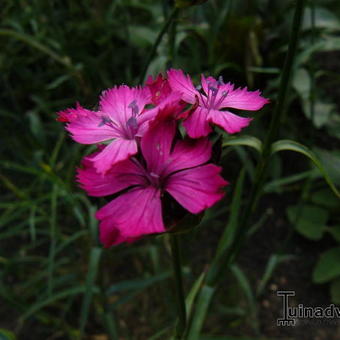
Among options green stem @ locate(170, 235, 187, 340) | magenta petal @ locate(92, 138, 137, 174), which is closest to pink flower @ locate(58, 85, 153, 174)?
magenta petal @ locate(92, 138, 137, 174)

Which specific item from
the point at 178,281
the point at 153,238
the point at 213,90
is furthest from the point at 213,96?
the point at 153,238

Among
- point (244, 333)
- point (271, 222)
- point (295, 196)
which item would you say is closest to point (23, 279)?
point (244, 333)

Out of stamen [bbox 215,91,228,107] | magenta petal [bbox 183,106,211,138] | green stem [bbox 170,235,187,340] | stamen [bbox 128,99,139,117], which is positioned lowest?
green stem [bbox 170,235,187,340]

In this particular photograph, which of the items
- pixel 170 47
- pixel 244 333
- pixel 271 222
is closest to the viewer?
pixel 170 47

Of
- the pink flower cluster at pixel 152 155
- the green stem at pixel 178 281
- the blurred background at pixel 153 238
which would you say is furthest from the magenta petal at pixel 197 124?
the blurred background at pixel 153 238

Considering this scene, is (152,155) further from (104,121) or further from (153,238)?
(153,238)

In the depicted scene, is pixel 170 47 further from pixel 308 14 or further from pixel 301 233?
pixel 308 14

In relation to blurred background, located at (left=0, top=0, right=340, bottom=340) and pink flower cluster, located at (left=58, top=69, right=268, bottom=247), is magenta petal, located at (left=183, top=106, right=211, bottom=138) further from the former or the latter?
blurred background, located at (left=0, top=0, right=340, bottom=340)
